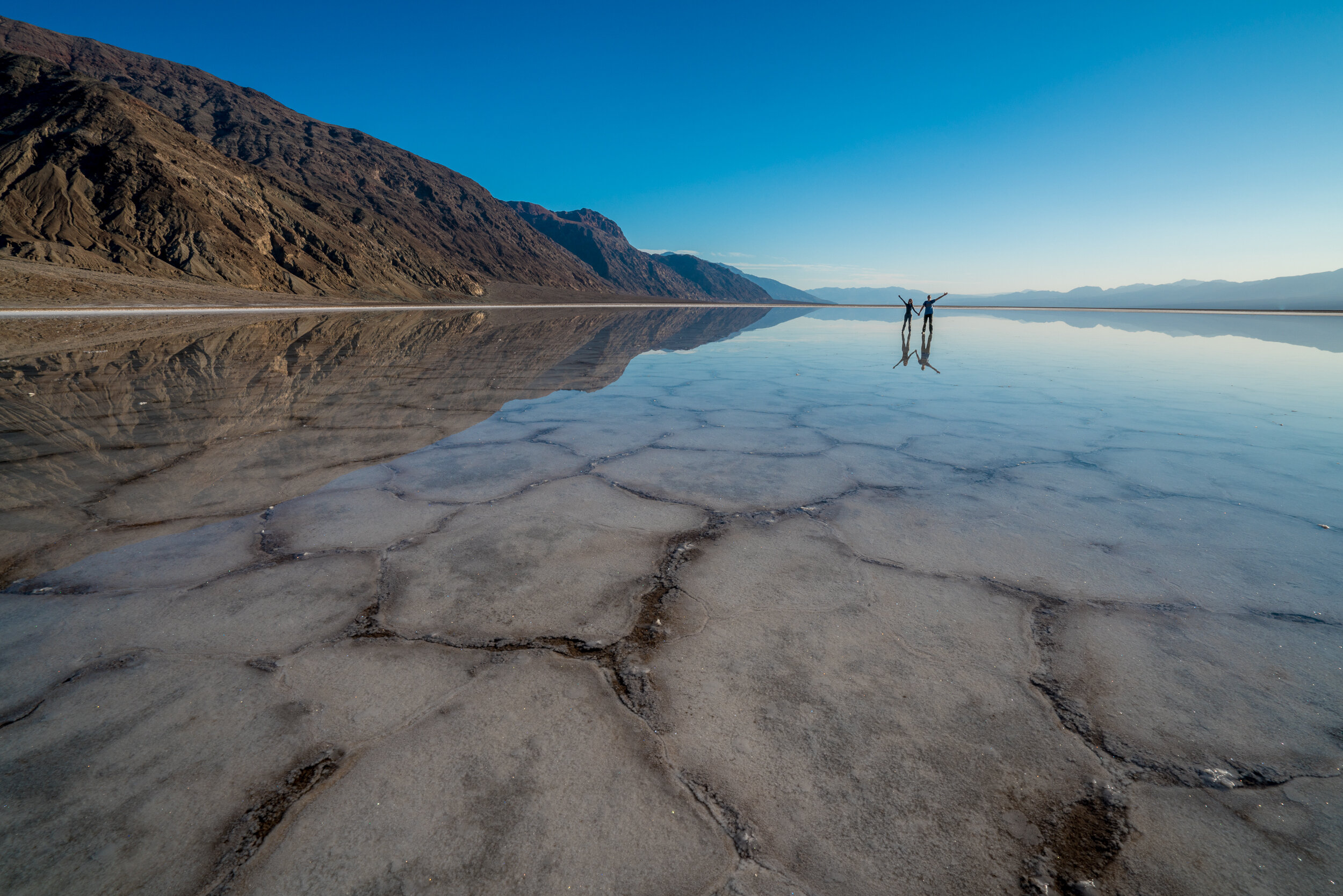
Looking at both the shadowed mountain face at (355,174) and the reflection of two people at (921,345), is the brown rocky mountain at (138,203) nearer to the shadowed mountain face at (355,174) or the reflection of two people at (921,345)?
the shadowed mountain face at (355,174)

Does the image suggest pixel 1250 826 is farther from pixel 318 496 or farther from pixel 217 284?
pixel 217 284

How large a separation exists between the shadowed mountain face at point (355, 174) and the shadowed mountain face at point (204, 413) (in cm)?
3239

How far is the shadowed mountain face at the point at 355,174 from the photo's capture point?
1769 inches

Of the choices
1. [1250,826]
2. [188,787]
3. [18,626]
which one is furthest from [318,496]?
[1250,826]

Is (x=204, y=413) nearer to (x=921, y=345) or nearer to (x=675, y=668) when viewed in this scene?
(x=675, y=668)

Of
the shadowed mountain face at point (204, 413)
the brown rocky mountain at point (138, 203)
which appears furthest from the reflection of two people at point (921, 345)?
the brown rocky mountain at point (138, 203)

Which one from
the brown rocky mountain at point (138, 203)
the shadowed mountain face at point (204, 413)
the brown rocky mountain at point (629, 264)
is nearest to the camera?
the shadowed mountain face at point (204, 413)

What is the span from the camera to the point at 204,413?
4199mm

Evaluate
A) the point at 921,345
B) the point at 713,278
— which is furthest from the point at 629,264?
the point at 921,345

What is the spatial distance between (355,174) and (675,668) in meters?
73.1

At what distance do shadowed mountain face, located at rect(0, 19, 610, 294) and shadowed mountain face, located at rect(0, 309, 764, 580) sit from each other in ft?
106

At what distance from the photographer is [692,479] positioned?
2.94 m

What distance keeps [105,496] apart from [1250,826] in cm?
400

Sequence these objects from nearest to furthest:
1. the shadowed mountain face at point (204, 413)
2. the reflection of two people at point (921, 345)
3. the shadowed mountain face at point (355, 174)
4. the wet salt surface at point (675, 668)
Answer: the wet salt surface at point (675, 668) → the shadowed mountain face at point (204, 413) → the reflection of two people at point (921, 345) → the shadowed mountain face at point (355, 174)
